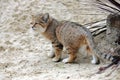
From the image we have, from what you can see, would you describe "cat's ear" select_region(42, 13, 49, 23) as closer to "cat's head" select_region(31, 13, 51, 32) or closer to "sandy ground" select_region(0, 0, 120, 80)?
"cat's head" select_region(31, 13, 51, 32)

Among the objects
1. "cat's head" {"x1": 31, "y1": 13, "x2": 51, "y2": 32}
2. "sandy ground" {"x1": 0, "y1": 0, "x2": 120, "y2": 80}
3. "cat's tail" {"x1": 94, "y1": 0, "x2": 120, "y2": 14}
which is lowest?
"sandy ground" {"x1": 0, "y1": 0, "x2": 120, "y2": 80}

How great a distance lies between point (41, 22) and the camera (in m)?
4.39

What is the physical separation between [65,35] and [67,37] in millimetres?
38

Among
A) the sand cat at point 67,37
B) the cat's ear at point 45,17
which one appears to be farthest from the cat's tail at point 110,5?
the cat's ear at point 45,17

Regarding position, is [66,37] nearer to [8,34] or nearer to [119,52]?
[119,52]

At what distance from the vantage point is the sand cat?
4090mm

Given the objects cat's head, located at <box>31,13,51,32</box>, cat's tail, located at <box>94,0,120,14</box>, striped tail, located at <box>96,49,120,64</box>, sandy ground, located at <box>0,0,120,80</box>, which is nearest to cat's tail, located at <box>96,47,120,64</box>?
striped tail, located at <box>96,49,120,64</box>

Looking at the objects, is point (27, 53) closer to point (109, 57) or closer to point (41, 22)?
point (41, 22)

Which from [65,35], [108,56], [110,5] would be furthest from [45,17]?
[108,56]

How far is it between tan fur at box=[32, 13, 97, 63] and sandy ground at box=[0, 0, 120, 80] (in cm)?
15

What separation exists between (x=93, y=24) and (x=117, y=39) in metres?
0.52

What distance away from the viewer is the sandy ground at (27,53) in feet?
12.8

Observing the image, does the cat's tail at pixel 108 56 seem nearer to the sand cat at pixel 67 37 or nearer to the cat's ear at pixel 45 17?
the sand cat at pixel 67 37

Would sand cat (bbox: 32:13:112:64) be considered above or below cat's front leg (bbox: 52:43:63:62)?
above
